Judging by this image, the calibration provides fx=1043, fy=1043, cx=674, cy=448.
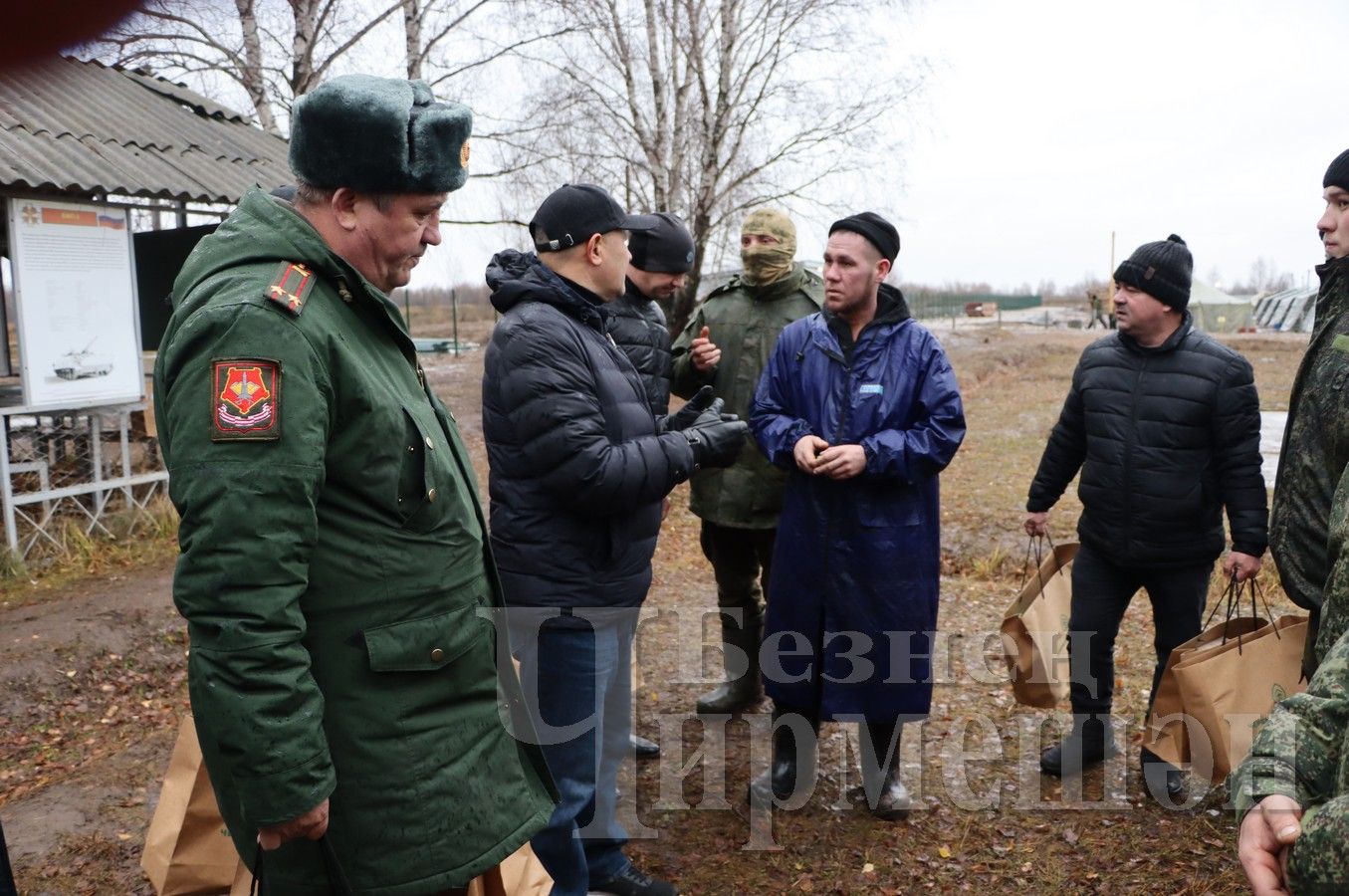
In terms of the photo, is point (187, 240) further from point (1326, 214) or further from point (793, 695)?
point (1326, 214)

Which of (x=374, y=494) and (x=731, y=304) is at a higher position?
(x=731, y=304)

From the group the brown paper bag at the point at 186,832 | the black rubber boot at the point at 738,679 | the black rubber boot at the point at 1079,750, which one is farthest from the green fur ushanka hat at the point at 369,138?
the black rubber boot at the point at 1079,750

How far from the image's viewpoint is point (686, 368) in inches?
187

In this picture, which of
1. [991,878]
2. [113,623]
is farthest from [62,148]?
[991,878]

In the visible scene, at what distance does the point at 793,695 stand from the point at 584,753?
3.88 ft

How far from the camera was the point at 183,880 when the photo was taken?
102 inches

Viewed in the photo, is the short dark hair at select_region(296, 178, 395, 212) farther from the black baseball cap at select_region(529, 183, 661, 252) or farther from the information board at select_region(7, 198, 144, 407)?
the information board at select_region(7, 198, 144, 407)

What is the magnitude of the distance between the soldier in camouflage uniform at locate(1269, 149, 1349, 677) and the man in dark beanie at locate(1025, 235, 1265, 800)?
44 centimetres

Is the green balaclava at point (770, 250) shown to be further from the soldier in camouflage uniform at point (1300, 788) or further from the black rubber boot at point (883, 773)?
the soldier in camouflage uniform at point (1300, 788)

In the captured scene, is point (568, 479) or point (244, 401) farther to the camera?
point (568, 479)

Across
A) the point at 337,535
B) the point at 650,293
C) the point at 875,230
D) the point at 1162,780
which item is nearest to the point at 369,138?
the point at 337,535

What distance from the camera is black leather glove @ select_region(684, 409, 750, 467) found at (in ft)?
10.2

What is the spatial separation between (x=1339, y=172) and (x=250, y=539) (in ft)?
10.7

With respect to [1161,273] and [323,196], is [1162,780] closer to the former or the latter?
[1161,273]
